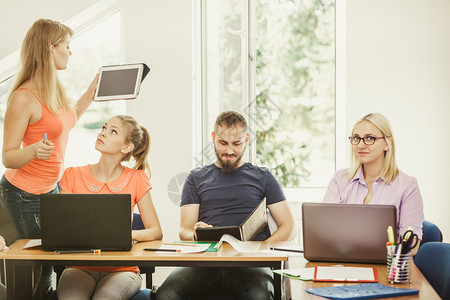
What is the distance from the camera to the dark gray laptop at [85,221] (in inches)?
82.8

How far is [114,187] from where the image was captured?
2.59 meters

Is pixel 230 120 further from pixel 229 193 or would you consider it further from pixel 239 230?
pixel 239 230

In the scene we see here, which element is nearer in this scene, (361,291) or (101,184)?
(361,291)

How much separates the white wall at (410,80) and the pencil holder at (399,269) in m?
2.02

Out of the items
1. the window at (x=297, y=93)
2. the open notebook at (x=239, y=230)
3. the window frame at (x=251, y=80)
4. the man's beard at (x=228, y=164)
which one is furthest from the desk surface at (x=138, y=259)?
the window at (x=297, y=93)

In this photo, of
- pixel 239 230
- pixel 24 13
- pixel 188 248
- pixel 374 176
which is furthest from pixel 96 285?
pixel 24 13

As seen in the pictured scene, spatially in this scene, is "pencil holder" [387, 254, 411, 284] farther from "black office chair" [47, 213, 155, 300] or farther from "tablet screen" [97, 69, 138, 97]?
"tablet screen" [97, 69, 138, 97]

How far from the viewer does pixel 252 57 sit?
3.77m

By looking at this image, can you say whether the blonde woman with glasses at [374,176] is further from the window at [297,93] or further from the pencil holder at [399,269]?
the window at [297,93]

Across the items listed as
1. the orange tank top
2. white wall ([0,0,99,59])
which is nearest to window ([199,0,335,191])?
white wall ([0,0,99,59])

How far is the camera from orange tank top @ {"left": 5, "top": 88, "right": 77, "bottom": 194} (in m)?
2.56

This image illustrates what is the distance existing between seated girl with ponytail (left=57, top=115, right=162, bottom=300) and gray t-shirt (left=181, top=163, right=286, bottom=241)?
32 cm

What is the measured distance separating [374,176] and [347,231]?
0.69m

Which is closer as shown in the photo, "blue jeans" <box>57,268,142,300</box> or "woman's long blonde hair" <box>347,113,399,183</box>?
"blue jeans" <box>57,268,142,300</box>
